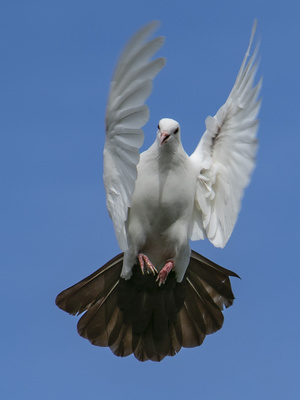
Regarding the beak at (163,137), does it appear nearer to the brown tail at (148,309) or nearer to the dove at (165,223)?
the dove at (165,223)

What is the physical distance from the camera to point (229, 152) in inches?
643

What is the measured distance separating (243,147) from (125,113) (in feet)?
9.83

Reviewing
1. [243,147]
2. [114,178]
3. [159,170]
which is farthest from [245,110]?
[114,178]

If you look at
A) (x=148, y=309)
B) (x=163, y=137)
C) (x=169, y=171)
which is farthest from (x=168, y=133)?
(x=148, y=309)

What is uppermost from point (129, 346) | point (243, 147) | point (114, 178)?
point (243, 147)

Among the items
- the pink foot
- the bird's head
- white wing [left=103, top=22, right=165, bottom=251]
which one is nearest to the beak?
the bird's head

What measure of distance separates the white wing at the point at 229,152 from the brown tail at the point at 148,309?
969mm

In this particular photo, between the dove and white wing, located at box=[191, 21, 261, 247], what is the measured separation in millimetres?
15

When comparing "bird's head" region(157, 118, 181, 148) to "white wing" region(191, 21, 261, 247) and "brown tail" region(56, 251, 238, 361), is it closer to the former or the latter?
"white wing" region(191, 21, 261, 247)

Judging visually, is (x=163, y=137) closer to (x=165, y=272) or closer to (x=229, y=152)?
(x=229, y=152)

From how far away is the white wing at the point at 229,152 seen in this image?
16266 millimetres

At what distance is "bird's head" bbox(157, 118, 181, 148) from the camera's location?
15.1 metres

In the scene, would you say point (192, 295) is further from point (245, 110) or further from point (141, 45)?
point (141, 45)

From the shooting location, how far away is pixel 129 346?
1708 cm
